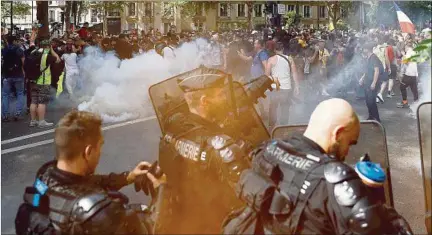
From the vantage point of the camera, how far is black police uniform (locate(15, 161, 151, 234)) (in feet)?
6.85

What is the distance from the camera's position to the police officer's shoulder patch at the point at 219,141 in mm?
2594

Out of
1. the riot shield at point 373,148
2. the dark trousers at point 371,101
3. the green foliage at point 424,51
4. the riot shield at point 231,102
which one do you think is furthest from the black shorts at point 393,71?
the green foliage at point 424,51

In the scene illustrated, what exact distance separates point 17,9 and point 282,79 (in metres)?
2.04

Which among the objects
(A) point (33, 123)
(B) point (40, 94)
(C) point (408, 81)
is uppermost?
(C) point (408, 81)

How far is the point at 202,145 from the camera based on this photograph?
2.66 metres

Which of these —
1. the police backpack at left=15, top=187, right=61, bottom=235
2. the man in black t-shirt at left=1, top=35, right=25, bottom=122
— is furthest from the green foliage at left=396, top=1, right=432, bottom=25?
the man in black t-shirt at left=1, top=35, right=25, bottom=122

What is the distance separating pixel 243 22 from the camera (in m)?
3.54

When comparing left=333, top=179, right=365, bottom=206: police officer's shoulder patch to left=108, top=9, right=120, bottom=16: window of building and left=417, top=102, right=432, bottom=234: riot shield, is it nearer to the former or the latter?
left=417, top=102, right=432, bottom=234: riot shield

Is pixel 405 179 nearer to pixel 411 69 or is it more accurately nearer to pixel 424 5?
pixel 411 69

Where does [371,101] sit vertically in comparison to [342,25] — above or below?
below

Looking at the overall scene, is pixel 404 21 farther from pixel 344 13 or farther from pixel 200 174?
pixel 200 174

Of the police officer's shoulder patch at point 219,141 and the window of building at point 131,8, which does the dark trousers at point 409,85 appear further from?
the window of building at point 131,8

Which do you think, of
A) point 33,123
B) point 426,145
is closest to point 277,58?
point 33,123

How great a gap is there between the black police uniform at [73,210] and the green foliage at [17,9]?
141 cm
